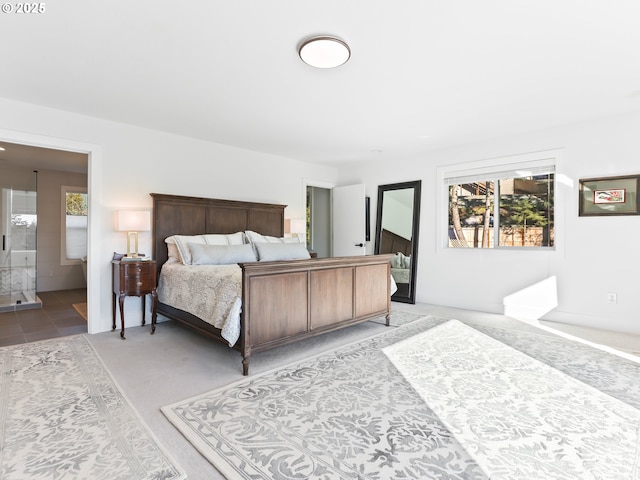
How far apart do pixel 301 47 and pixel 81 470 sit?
2.71 m

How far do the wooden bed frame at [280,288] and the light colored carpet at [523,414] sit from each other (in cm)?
71

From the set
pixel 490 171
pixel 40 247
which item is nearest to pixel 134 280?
pixel 40 247

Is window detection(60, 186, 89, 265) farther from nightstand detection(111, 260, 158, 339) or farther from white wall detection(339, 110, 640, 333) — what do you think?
white wall detection(339, 110, 640, 333)

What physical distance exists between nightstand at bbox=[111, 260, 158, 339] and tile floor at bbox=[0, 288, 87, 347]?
2.37 ft

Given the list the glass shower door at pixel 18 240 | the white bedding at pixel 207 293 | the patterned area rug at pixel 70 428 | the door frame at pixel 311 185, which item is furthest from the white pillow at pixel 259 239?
the glass shower door at pixel 18 240

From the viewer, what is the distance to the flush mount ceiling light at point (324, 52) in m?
2.28

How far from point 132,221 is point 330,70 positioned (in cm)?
267

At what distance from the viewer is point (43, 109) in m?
3.49

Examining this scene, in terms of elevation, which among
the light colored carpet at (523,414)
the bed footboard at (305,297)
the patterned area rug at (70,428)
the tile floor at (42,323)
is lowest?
the tile floor at (42,323)

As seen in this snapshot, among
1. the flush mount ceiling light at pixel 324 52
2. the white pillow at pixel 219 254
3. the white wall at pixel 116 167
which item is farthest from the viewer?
the white pillow at pixel 219 254

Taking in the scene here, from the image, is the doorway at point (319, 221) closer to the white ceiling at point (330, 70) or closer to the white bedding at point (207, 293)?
the white ceiling at point (330, 70)

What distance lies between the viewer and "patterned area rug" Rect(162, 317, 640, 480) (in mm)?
1557

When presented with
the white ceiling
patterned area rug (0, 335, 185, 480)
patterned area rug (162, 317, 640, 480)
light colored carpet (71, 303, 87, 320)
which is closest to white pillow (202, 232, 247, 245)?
the white ceiling

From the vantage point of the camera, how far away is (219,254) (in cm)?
397
